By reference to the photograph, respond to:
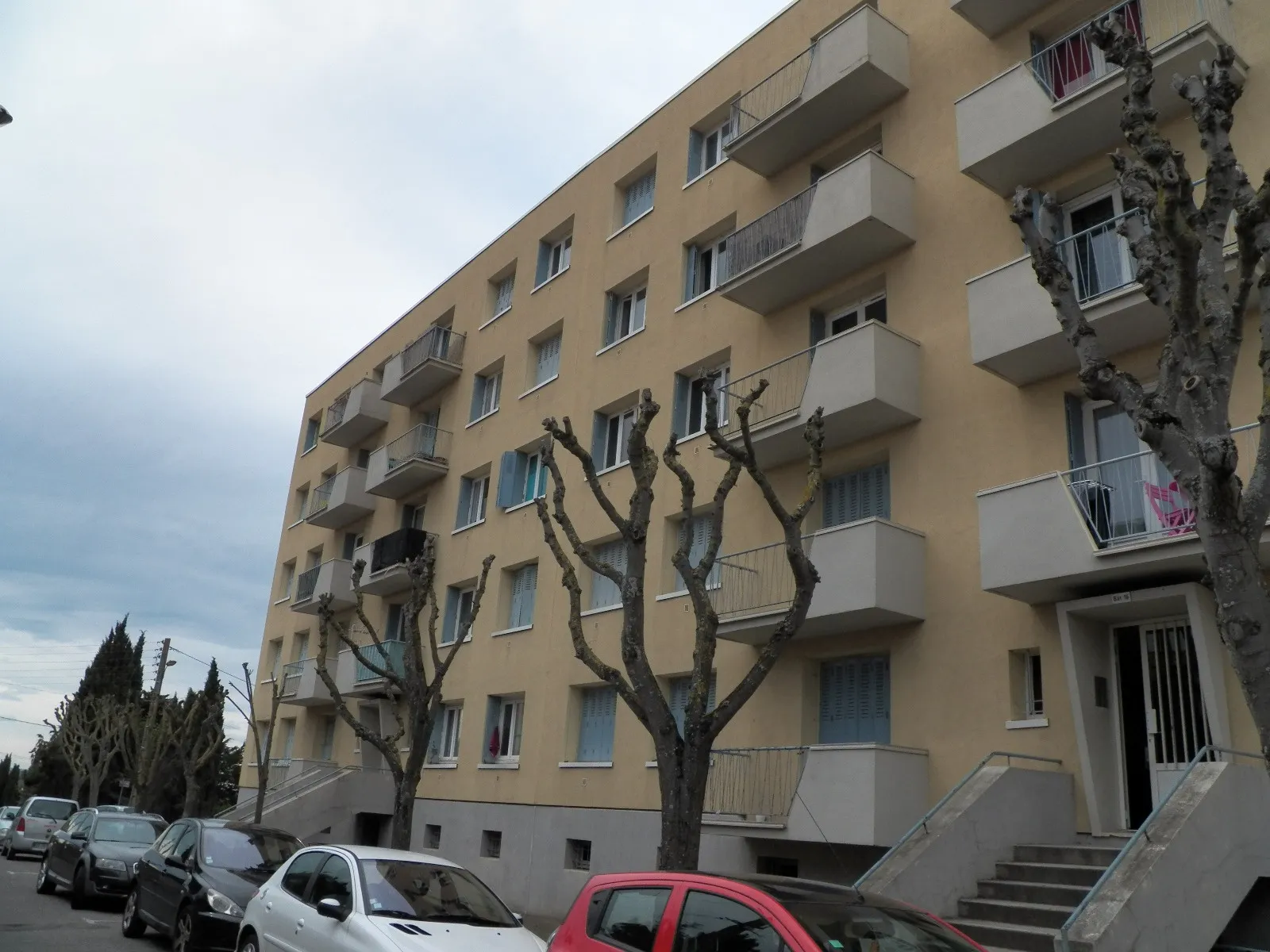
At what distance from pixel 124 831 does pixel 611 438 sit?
10.9 meters

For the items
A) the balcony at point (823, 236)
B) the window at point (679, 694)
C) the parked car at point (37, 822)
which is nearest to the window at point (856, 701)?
the window at point (679, 694)

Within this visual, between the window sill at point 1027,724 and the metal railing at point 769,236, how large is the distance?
7.54m

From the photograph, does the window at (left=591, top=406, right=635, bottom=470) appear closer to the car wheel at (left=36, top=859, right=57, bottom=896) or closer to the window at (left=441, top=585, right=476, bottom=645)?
the window at (left=441, top=585, right=476, bottom=645)

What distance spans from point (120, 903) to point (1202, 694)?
16.1m

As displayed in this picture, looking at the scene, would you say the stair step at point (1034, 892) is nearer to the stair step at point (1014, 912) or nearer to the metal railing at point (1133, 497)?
the stair step at point (1014, 912)

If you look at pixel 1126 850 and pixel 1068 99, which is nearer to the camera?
pixel 1126 850

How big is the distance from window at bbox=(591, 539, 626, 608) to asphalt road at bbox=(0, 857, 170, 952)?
8968 mm

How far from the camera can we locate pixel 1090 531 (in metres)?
11.4

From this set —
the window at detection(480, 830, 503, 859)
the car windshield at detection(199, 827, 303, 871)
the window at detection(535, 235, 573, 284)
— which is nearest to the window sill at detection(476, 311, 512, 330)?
the window at detection(535, 235, 573, 284)


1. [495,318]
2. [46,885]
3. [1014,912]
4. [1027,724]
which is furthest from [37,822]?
[1014,912]

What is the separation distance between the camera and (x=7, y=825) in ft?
105

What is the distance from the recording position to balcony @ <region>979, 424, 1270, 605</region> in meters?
10.8

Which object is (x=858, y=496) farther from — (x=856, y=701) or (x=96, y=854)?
(x=96, y=854)

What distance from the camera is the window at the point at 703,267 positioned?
64.9ft
